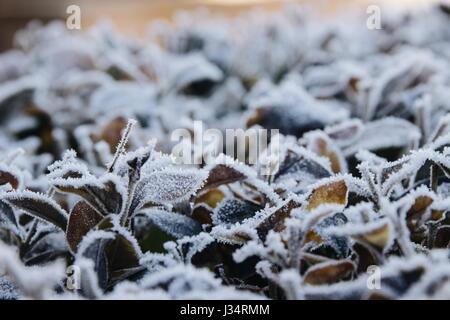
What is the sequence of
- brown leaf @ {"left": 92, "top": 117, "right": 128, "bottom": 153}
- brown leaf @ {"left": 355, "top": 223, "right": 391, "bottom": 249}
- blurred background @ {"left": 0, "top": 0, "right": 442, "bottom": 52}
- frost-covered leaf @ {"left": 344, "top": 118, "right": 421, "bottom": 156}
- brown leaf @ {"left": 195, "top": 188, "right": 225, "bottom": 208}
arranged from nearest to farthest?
1. brown leaf @ {"left": 355, "top": 223, "right": 391, "bottom": 249}
2. brown leaf @ {"left": 195, "top": 188, "right": 225, "bottom": 208}
3. frost-covered leaf @ {"left": 344, "top": 118, "right": 421, "bottom": 156}
4. brown leaf @ {"left": 92, "top": 117, "right": 128, "bottom": 153}
5. blurred background @ {"left": 0, "top": 0, "right": 442, "bottom": 52}

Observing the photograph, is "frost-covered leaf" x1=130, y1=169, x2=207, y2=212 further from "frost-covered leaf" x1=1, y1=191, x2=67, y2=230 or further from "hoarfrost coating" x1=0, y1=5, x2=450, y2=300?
"frost-covered leaf" x1=1, y1=191, x2=67, y2=230

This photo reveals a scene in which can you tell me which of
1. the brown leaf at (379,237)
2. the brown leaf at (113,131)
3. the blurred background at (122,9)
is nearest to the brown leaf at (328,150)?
the brown leaf at (379,237)

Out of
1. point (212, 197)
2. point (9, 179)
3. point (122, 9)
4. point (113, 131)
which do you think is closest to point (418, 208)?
point (212, 197)

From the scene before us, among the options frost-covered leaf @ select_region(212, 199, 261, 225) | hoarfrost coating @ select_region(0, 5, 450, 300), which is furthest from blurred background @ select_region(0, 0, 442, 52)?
frost-covered leaf @ select_region(212, 199, 261, 225)

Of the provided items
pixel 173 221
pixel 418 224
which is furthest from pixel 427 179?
pixel 173 221

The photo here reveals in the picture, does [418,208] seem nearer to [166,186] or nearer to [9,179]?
[166,186]
